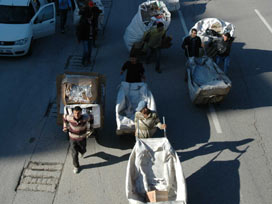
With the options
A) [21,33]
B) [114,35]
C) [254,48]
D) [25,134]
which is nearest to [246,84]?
[254,48]

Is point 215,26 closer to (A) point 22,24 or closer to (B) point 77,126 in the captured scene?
(A) point 22,24

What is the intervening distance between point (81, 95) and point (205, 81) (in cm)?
375

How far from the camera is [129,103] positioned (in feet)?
27.1

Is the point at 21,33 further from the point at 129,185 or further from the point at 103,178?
the point at 129,185

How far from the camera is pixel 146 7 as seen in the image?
12555mm

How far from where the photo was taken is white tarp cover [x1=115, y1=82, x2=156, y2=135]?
762 cm

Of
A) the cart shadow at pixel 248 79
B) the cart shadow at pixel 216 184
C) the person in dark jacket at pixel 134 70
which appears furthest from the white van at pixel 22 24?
the cart shadow at pixel 216 184

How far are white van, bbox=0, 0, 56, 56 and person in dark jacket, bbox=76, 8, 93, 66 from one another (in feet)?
5.34

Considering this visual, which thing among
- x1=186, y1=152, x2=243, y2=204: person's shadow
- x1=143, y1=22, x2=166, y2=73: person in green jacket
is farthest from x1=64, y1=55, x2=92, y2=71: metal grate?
x1=186, y1=152, x2=243, y2=204: person's shadow

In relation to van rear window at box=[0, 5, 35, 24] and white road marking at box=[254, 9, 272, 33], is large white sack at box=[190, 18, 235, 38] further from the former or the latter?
van rear window at box=[0, 5, 35, 24]

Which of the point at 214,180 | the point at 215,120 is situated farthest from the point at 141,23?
the point at 214,180

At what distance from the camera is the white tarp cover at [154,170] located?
21.3ft

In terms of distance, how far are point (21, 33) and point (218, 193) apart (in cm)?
831

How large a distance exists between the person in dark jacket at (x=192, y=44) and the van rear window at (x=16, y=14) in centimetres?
587
